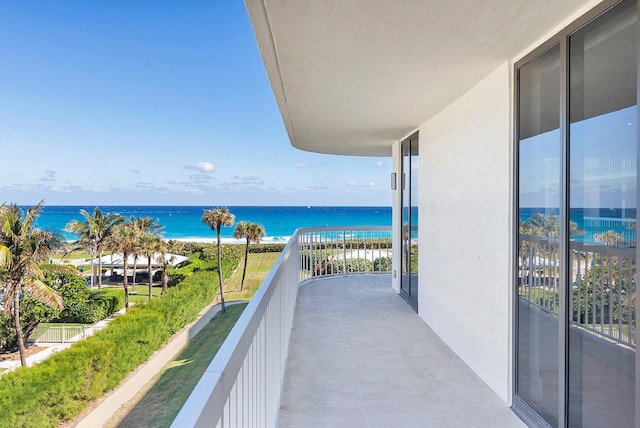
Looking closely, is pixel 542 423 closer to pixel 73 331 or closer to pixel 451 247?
pixel 451 247

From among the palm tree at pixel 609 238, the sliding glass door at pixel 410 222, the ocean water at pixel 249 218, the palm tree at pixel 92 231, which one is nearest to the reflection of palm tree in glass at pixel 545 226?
the palm tree at pixel 609 238

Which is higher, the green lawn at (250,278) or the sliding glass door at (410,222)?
the sliding glass door at (410,222)

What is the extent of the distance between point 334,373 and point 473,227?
1.70m

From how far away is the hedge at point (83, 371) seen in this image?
27.1 ft

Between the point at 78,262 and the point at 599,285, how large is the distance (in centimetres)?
3968

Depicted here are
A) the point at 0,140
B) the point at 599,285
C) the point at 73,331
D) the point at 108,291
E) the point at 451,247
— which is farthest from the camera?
the point at 0,140

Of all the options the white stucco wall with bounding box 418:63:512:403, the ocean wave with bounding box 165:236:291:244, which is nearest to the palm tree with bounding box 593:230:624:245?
the white stucco wall with bounding box 418:63:512:403

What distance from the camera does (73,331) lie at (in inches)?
664

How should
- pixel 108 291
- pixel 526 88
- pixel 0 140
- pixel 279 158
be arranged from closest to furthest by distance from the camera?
pixel 526 88, pixel 108 291, pixel 0 140, pixel 279 158

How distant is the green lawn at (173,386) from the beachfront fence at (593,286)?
7986 mm

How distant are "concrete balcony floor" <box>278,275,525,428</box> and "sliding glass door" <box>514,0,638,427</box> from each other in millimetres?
426

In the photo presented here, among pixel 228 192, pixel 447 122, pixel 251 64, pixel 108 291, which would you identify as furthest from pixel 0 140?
pixel 447 122

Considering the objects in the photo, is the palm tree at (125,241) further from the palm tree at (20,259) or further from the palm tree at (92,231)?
the palm tree at (20,259)

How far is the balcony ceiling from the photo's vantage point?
1.98 metres
